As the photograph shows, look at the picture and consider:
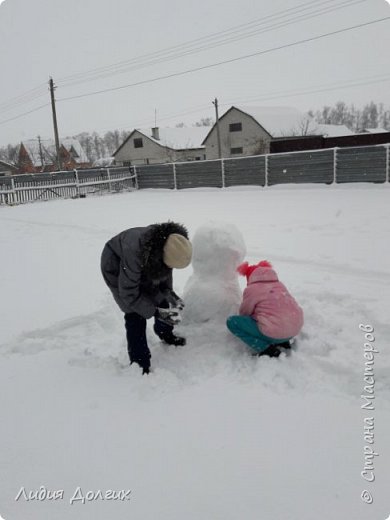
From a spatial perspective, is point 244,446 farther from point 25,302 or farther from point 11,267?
point 11,267

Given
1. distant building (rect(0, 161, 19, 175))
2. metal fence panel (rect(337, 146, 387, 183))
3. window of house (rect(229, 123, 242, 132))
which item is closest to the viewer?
metal fence panel (rect(337, 146, 387, 183))

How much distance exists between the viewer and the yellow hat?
268cm

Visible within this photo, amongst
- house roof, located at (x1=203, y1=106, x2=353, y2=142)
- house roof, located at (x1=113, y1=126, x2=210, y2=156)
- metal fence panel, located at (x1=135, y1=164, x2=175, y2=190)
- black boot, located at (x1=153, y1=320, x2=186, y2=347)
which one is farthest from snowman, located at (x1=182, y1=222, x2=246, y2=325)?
house roof, located at (x1=113, y1=126, x2=210, y2=156)

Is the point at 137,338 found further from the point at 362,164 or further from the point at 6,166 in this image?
the point at 6,166

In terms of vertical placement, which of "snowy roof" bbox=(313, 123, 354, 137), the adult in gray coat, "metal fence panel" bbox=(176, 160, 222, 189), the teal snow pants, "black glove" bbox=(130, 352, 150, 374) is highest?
"snowy roof" bbox=(313, 123, 354, 137)

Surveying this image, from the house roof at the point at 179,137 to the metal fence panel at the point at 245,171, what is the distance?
25719 mm

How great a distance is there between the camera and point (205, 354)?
3.15 meters

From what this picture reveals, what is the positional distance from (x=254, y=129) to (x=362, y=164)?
24744 mm

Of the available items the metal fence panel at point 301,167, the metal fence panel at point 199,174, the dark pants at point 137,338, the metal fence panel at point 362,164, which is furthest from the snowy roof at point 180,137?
the dark pants at point 137,338

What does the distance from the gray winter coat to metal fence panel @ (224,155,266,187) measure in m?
15.1

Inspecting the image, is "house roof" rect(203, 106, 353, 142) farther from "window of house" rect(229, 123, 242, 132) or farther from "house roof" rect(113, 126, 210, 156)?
"house roof" rect(113, 126, 210, 156)

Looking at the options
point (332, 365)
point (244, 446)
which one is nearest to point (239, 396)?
point (244, 446)

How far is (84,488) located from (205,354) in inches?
53.0

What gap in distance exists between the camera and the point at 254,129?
124 feet
